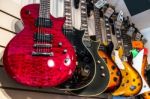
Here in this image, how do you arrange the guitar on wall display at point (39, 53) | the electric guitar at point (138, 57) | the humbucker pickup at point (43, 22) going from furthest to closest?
the electric guitar at point (138, 57) → the humbucker pickup at point (43, 22) → the guitar on wall display at point (39, 53)

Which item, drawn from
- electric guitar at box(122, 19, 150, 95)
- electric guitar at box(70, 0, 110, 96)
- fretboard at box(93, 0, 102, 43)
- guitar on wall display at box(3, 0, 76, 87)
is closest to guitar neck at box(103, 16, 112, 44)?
fretboard at box(93, 0, 102, 43)

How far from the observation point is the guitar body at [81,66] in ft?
3.81

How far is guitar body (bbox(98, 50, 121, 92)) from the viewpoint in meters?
1.41

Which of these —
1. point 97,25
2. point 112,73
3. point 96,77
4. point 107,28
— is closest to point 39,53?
point 96,77

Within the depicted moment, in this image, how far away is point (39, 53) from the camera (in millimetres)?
1046

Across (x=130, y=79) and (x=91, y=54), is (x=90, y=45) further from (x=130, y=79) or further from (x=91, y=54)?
(x=130, y=79)

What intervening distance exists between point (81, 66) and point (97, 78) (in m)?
0.12

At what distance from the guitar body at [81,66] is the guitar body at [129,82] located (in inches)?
13.2

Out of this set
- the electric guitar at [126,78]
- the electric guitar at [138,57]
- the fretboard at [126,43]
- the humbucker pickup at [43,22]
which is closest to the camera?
the humbucker pickup at [43,22]

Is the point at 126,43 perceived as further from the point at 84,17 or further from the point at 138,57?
the point at 84,17

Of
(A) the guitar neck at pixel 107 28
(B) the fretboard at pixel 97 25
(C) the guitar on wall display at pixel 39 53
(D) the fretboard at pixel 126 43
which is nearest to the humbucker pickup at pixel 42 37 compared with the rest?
(C) the guitar on wall display at pixel 39 53

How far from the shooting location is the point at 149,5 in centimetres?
195

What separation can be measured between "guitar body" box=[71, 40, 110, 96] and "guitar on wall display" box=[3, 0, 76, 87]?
0.19 m

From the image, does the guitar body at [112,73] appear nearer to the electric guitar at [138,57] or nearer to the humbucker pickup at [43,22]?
the electric guitar at [138,57]
